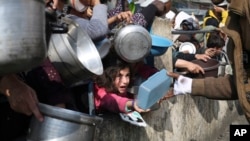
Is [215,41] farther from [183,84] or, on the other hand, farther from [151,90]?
[151,90]

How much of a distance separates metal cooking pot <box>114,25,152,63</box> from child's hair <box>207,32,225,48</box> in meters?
3.21

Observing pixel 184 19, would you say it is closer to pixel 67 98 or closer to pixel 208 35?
pixel 208 35

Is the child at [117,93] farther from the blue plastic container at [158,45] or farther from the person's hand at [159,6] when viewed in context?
the person's hand at [159,6]

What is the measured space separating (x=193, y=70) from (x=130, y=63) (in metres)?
1.08

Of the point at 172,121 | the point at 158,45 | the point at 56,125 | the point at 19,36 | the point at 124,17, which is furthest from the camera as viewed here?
the point at 172,121

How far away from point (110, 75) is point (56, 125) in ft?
3.80

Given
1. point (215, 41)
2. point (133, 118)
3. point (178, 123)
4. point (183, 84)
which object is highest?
point (183, 84)

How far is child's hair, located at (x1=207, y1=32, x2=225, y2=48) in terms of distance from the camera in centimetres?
621

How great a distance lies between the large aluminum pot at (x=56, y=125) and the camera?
203cm

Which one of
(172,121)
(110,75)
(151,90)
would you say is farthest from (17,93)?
(172,121)

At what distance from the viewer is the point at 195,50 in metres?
5.69

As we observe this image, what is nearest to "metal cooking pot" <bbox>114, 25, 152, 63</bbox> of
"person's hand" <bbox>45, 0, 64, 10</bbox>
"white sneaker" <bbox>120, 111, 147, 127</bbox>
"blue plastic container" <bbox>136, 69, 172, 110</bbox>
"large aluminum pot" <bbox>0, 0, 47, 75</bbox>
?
"blue plastic container" <bbox>136, 69, 172, 110</bbox>

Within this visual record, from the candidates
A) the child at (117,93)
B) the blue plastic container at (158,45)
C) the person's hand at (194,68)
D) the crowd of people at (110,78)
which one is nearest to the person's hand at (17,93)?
the crowd of people at (110,78)

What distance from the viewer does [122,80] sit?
322 centimetres
